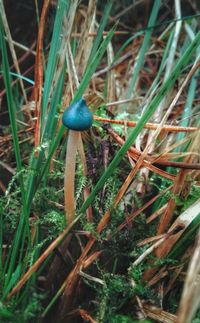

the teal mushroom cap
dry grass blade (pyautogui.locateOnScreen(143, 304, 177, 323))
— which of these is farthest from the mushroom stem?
dry grass blade (pyautogui.locateOnScreen(143, 304, 177, 323))

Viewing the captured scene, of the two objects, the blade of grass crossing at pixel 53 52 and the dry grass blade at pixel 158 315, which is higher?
the blade of grass crossing at pixel 53 52

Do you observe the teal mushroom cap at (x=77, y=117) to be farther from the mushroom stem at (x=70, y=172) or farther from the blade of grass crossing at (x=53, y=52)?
the blade of grass crossing at (x=53, y=52)

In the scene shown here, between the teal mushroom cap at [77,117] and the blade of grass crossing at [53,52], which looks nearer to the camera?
the teal mushroom cap at [77,117]

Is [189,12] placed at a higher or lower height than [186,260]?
higher

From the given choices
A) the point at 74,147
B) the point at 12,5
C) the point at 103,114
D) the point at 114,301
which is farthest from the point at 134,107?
the point at 114,301

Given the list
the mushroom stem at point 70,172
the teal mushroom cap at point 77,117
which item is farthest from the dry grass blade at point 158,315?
the teal mushroom cap at point 77,117

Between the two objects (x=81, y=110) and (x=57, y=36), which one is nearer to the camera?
(x=81, y=110)

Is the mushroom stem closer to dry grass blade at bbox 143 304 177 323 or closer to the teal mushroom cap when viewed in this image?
the teal mushroom cap

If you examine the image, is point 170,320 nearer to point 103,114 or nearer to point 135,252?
point 135,252
